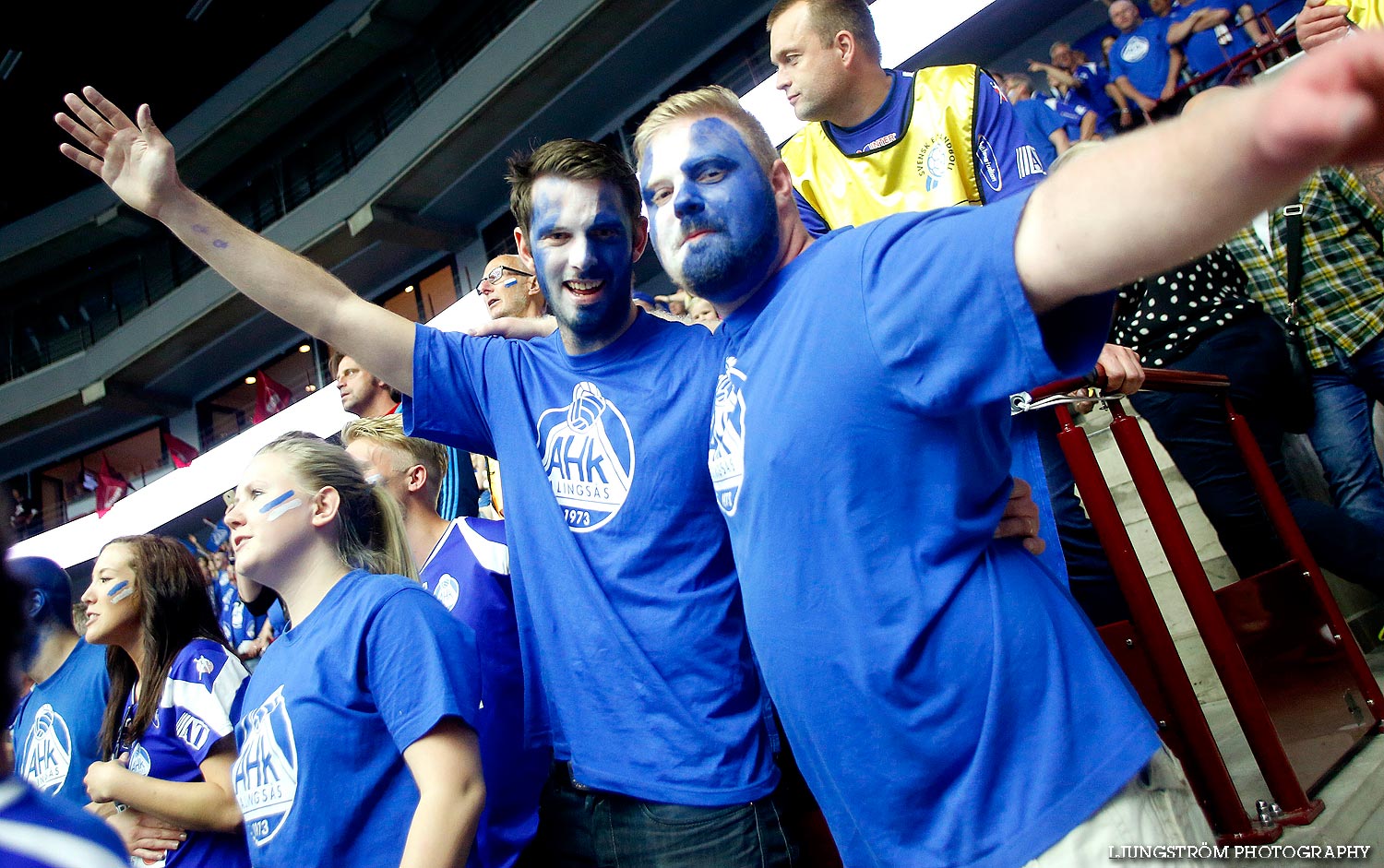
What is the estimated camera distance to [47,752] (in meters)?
3.02

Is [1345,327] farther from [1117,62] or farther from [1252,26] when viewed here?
[1117,62]

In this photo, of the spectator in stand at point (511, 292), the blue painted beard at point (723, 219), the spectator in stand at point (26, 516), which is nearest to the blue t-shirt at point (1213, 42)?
the spectator in stand at point (511, 292)

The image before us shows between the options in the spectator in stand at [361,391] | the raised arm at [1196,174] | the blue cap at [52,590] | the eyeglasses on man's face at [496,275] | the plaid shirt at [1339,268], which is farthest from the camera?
the spectator in stand at [361,391]

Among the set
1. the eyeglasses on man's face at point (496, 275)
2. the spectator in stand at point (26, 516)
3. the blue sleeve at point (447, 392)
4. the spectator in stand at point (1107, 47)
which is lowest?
the blue sleeve at point (447, 392)

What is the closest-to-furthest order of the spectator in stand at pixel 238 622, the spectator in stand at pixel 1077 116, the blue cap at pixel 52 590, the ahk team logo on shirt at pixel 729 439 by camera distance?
the ahk team logo on shirt at pixel 729 439, the blue cap at pixel 52 590, the spectator in stand at pixel 238 622, the spectator in stand at pixel 1077 116

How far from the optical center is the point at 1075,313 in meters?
0.94

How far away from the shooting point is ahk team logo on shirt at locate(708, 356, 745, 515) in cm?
129

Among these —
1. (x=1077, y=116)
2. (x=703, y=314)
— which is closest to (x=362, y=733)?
(x=703, y=314)

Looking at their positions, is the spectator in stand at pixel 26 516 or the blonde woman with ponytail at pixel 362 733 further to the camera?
the spectator in stand at pixel 26 516

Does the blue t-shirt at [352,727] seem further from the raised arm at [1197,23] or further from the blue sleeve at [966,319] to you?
the raised arm at [1197,23]

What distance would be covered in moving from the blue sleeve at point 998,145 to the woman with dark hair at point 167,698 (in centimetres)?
248

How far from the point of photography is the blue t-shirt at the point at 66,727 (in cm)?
296

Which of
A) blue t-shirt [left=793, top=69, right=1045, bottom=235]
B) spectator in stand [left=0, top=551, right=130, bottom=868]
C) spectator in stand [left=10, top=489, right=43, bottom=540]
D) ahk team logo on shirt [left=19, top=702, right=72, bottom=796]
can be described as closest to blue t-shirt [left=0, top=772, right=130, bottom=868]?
spectator in stand [left=0, top=551, right=130, bottom=868]

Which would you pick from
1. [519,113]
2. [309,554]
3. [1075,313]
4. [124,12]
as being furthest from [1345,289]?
[124,12]
